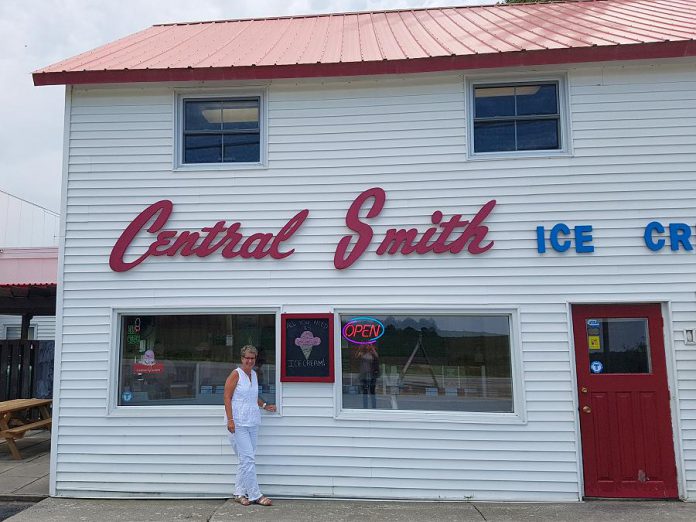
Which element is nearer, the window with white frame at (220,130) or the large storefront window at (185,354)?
the large storefront window at (185,354)

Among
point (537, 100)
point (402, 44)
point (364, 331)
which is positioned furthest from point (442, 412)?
point (402, 44)

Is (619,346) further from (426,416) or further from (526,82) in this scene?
(526,82)

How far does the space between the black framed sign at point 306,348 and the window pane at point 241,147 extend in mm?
2106

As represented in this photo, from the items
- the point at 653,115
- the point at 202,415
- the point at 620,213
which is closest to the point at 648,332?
the point at 620,213

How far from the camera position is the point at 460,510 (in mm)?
5969

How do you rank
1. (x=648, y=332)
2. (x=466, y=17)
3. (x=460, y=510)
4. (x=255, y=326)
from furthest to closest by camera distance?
(x=466, y=17) < (x=255, y=326) < (x=648, y=332) < (x=460, y=510)

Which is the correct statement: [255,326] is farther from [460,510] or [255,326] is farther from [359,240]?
[460,510]

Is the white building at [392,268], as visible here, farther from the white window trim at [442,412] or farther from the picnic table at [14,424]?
the picnic table at [14,424]

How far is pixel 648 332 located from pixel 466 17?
568 cm

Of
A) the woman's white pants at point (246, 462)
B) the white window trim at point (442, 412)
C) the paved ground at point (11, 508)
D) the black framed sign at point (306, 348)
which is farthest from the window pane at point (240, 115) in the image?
the paved ground at point (11, 508)

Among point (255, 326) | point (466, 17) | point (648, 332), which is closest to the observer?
point (648, 332)

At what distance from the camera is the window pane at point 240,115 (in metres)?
7.22

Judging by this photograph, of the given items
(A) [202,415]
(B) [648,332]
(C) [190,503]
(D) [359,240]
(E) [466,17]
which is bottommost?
(C) [190,503]

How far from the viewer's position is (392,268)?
21.9 feet
